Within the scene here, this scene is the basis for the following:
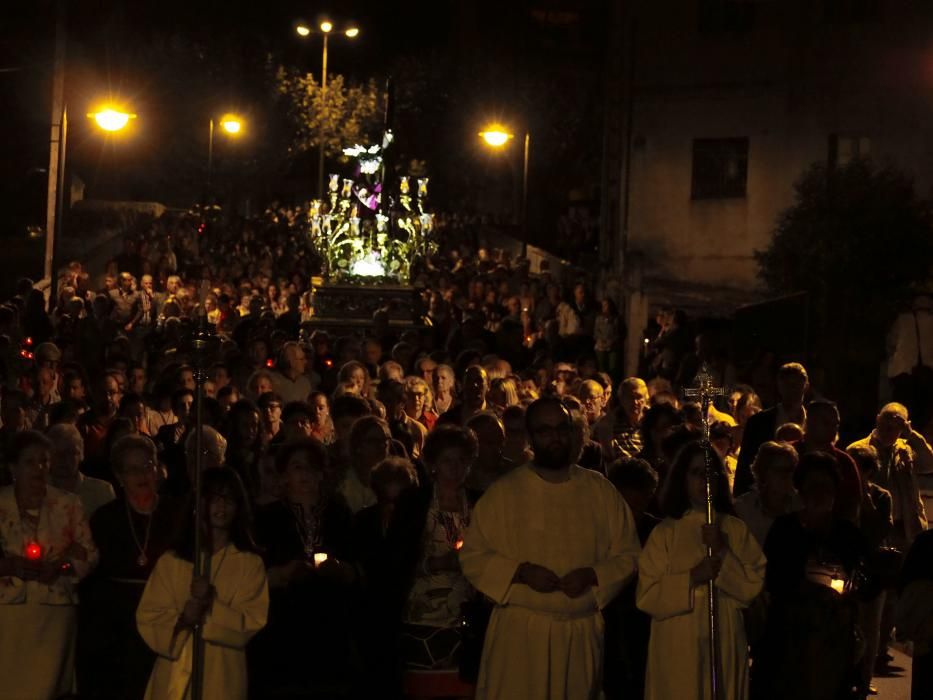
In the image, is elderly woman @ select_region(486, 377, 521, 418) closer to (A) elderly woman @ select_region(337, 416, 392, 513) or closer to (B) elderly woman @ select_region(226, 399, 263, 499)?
(B) elderly woman @ select_region(226, 399, 263, 499)

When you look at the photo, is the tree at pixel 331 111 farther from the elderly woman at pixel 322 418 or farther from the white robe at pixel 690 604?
the white robe at pixel 690 604

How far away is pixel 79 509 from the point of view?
9.12m

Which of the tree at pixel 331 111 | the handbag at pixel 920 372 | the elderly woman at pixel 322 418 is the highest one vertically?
the tree at pixel 331 111

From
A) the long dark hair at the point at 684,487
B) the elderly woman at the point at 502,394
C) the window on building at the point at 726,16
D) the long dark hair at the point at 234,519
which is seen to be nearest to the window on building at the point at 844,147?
the window on building at the point at 726,16

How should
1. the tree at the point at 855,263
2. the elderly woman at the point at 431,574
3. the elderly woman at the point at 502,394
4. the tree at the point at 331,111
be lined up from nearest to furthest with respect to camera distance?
the elderly woman at the point at 431,574
the elderly woman at the point at 502,394
the tree at the point at 855,263
the tree at the point at 331,111

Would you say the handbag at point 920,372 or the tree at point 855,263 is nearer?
the handbag at point 920,372

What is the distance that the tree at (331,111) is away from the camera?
197 feet

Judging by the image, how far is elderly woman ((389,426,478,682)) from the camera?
363 inches

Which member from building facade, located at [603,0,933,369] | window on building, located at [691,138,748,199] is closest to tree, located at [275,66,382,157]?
building facade, located at [603,0,933,369]

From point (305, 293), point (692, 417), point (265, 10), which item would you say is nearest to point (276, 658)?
point (692, 417)

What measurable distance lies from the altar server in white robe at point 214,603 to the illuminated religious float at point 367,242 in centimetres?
2178

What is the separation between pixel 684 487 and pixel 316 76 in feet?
190

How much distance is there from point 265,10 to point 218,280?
33.3 m

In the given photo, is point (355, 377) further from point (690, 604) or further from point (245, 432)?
point (690, 604)
